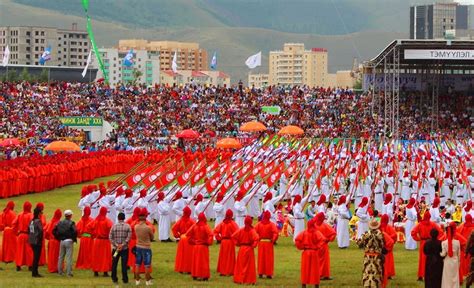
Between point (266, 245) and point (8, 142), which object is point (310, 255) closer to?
point (266, 245)

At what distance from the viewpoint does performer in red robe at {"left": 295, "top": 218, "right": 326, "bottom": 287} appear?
20.8 m

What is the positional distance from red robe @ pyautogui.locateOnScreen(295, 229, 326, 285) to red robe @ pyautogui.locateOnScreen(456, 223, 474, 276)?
2.63 m

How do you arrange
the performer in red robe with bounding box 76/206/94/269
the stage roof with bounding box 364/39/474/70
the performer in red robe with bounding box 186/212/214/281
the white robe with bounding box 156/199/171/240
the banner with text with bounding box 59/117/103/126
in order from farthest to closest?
the banner with text with bounding box 59/117/103/126 < the stage roof with bounding box 364/39/474/70 < the white robe with bounding box 156/199/171/240 < the performer in red robe with bounding box 76/206/94/269 < the performer in red robe with bounding box 186/212/214/281

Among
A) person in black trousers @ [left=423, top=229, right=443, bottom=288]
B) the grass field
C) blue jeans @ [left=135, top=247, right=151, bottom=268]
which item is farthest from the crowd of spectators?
person in black trousers @ [left=423, top=229, right=443, bottom=288]

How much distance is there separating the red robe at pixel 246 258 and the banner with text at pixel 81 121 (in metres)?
43.2

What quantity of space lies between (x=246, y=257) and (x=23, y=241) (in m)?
4.65

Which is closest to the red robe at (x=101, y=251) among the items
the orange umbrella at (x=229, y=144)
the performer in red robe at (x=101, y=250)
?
the performer in red robe at (x=101, y=250)

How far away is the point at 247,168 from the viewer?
3684 cm

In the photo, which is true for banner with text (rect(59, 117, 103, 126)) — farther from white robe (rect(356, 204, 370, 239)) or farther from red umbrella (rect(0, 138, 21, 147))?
white robe (rect(356, 204, 370, 239))

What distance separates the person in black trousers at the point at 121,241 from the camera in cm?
2106

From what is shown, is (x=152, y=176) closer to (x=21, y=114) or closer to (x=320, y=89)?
(x=21, y=114)

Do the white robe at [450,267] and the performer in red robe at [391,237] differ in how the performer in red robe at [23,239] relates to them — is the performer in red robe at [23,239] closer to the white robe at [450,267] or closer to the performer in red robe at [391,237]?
the performer in red robe at [391,237]

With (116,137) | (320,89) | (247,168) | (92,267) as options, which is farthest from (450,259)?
(320,89)

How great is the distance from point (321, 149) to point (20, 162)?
37.0ft
